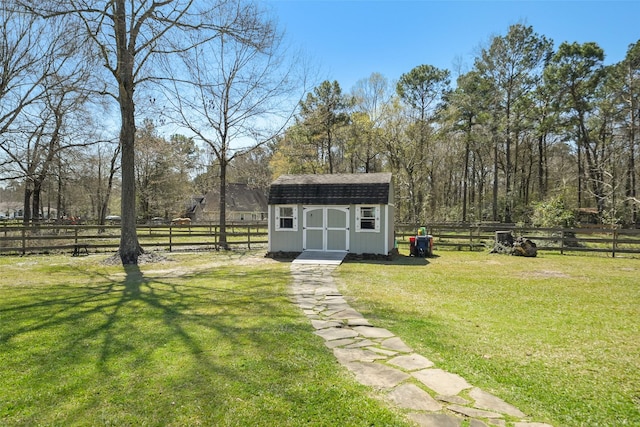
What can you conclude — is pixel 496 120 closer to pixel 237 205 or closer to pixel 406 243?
pixel 406 243

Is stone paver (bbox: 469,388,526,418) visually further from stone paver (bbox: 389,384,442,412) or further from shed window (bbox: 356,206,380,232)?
shed window (bbox: 356,206,380,232)

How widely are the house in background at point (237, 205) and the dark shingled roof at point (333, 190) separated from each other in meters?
28.0

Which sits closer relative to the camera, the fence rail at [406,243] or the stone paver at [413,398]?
the stone paver at [413,398]

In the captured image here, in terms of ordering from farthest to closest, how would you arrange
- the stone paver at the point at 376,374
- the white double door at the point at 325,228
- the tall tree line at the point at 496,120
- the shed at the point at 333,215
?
the tall tree line at the point at 496,120, the white double door at the point at 325,228, the shed at the point at 333,215, the stone paver at the point at 376,374

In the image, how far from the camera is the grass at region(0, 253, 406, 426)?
274cm

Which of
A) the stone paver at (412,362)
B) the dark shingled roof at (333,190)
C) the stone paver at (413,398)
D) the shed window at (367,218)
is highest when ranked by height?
the dark shingled roof at (333,190)

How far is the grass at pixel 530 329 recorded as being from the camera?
10.0 ft

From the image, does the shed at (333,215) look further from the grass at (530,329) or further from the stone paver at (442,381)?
the stone paver at (442,381)

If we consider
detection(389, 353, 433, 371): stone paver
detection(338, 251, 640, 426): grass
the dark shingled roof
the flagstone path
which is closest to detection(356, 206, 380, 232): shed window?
the dark shingled roof

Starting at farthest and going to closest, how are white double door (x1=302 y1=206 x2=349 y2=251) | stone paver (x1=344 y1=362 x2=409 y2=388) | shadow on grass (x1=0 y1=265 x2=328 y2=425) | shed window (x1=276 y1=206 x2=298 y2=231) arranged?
shed window (x1=276 y1=206 x2=298 y2=231) < white double door (x1=302 y1=206 x2=349 y2=251) < stone paver (x1=344 y1=362 x2=409 y2=388) < shadow on grass (x1=0 y1=265 x2=328 y2=425)

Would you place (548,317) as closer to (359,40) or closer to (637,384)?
(637,384)

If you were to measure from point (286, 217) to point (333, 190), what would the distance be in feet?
6.88

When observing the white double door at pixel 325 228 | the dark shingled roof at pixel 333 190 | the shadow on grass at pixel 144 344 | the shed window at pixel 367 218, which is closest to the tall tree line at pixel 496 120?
the dark shingled roof at pixel 333 190

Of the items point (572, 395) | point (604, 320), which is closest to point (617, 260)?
point (604, 320)
